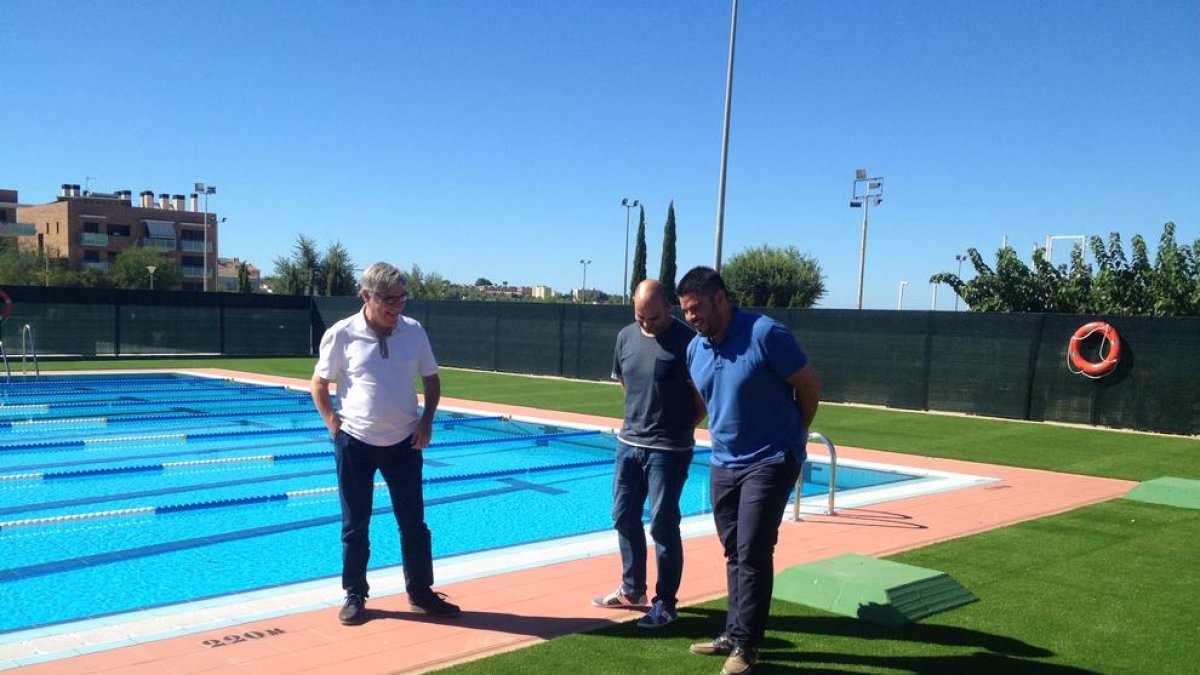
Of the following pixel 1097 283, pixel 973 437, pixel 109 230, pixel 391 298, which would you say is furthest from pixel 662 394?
pixel 109 230

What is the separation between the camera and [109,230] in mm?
70938

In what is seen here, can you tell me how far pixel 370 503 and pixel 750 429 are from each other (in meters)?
1.95

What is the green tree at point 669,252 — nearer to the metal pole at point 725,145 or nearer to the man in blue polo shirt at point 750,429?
the metal pole at point 725,145

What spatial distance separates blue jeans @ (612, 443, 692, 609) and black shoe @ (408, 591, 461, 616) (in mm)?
930

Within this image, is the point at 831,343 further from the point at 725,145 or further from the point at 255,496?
the point at 255,496

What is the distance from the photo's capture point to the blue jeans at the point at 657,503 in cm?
429

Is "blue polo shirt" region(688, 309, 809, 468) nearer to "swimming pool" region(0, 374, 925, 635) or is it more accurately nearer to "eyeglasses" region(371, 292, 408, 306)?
"eyeglasses" region(371, 292, 408, 306)

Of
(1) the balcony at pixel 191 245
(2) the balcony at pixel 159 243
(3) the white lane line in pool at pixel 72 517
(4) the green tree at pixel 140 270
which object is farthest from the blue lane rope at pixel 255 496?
(1) the balcony at pixel 191 245

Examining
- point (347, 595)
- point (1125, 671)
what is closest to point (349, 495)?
point (347, 595)

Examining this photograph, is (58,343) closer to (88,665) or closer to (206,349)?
(206,349)

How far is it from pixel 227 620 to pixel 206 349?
2471 centimetres

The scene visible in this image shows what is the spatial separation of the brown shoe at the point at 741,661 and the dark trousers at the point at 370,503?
5.28 feet

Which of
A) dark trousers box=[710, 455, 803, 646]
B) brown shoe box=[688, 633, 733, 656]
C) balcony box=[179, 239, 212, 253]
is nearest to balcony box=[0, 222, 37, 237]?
balcony box=[179, 239, 212, 253]

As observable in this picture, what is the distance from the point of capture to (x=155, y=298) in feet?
85.7
